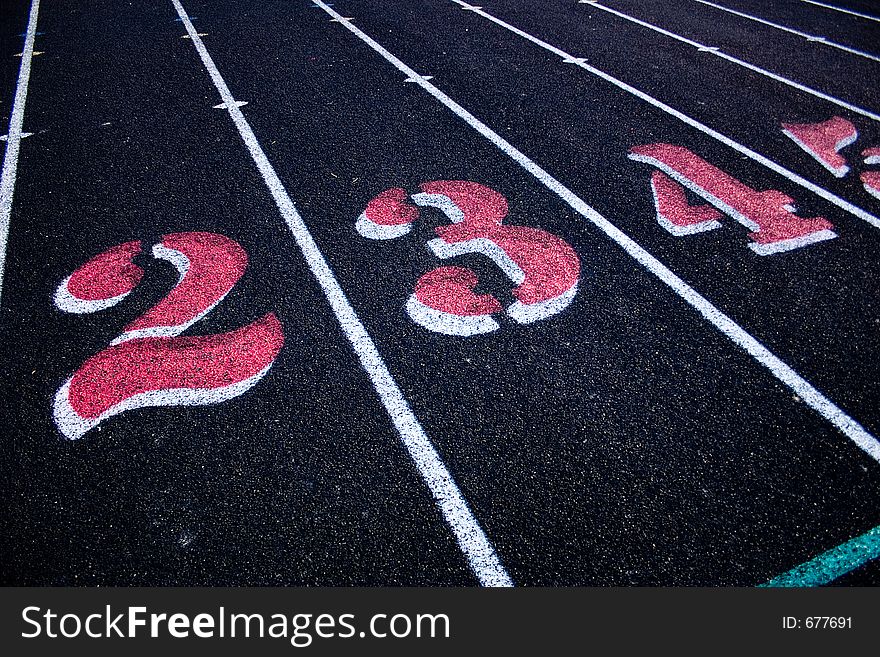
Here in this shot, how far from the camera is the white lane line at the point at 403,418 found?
103 inches

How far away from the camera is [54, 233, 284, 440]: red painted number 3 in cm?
326

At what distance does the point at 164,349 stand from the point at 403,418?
1.57m

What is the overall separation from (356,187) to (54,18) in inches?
326

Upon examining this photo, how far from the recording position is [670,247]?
4.33 meters

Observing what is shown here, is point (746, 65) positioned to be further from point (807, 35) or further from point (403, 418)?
point (403, 418)

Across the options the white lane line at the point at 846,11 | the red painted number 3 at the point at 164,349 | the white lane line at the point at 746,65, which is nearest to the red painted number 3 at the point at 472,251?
the red painted number 3 at the point at 164,349

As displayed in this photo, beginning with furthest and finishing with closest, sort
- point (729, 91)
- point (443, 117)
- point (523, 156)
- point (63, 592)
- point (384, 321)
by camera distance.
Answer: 1. point (729, 91)
2. point (443, 117)
3. point (523, 156)
4. point (384, 321)
5. point (63, 592)

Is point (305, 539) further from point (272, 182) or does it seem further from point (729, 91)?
point (729, 91)

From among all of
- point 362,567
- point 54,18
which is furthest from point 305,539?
point 54,18

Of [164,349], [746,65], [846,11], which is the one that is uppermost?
[846,11]

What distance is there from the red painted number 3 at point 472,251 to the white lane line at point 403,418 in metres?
0.43

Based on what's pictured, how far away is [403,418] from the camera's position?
320 cm

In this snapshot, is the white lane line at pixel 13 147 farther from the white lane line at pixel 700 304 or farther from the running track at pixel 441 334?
the white lane line at pixel 700 304

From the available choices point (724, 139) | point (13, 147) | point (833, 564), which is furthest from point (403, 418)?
point (13, 147)
